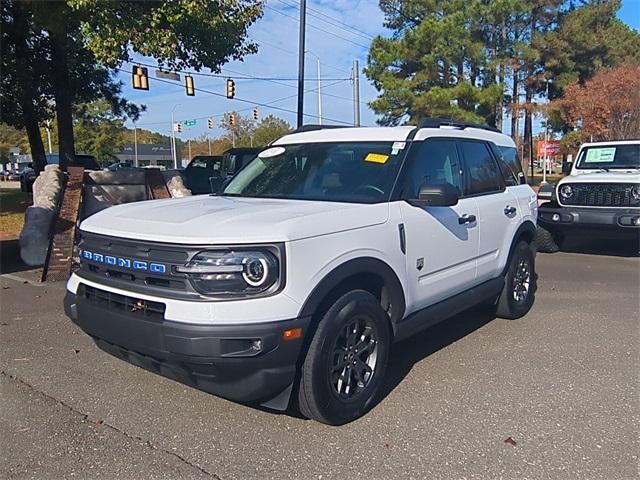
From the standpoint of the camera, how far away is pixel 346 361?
11.1ft

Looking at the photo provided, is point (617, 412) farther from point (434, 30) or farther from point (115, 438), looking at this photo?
point (434, 30)

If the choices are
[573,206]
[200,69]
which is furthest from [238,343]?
[200,69]

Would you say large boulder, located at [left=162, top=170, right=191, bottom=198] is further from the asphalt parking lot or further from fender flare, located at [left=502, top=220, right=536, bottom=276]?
fender flare, located at [left=502, top=220, right=536, bottom=276]

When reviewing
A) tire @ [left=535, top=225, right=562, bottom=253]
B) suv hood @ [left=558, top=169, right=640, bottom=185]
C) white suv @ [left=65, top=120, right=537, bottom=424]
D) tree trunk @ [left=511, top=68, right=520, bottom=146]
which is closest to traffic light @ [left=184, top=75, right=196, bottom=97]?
tire @ [left=535, top=225, right=562, bottom=253]

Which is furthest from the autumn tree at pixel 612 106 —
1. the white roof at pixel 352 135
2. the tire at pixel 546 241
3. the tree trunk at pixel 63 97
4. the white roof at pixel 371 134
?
the white roof at pixel 352 135

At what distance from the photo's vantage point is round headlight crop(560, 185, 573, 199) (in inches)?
354

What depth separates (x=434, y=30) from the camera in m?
27.0

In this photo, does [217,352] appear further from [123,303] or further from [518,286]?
[518,286]

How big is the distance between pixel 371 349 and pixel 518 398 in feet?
3.54

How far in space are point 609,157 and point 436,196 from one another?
24.4 feet

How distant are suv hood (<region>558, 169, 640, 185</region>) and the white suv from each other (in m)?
4.77

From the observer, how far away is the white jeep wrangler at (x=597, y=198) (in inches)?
325

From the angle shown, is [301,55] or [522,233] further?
[301,55]

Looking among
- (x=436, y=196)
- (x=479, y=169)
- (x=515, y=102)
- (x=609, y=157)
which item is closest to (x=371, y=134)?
(x=436, y=196)
